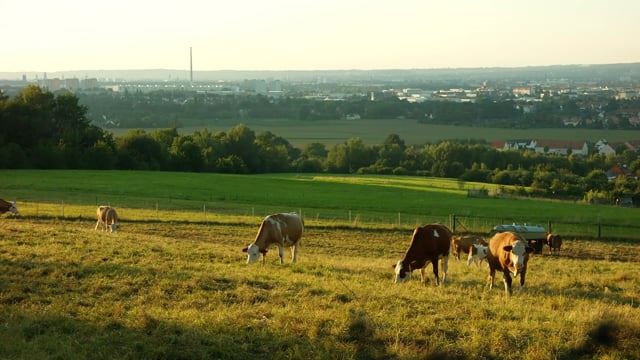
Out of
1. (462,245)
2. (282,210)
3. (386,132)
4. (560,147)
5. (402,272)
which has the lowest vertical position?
(560,147)

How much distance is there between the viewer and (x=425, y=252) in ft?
63.1

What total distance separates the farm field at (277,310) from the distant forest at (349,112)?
130 meters

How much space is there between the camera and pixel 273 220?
23125 millimetres

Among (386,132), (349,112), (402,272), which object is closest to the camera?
(402,272)

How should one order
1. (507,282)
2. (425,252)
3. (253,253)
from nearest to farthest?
(507,282)
(425,252)
(253,253)

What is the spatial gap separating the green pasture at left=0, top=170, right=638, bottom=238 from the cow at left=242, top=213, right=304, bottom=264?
1763 centimetres

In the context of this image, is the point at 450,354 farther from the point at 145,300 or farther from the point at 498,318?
the point at 145,300

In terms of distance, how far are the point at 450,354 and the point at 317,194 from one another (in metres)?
48.6

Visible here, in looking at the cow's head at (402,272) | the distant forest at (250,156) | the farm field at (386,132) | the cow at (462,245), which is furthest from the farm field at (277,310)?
the farm field at (386,132)

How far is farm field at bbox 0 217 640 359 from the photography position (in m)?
11.8

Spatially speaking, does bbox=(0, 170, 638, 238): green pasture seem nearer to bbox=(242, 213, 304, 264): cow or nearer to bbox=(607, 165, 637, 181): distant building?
bbox=(242, 213, 304, 264): cow

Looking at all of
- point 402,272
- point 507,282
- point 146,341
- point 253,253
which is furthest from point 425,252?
point 146,341

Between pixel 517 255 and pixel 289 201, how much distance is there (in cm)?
3766

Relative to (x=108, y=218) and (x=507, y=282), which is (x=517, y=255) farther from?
(x=108, y=218)
